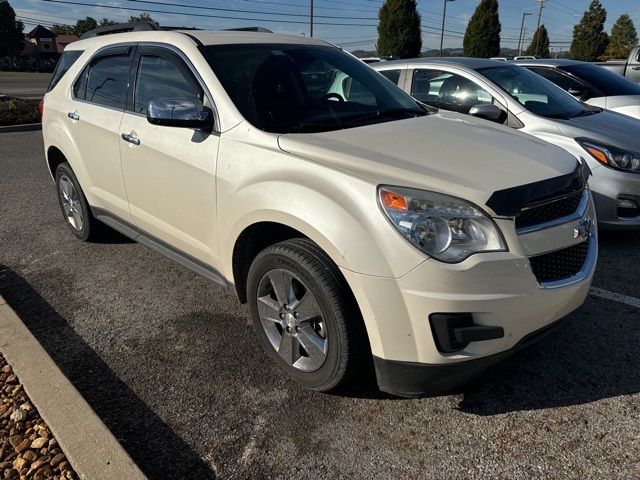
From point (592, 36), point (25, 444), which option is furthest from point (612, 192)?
point (592, 36)

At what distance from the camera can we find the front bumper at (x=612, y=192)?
439cm

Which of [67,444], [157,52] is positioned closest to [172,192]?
[157,52]

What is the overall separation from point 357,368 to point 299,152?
3.53 ft

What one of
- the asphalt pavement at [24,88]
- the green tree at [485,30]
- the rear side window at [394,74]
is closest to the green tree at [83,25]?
the asphalt pavement at [24,88]

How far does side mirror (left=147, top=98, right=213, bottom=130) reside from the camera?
288 cm

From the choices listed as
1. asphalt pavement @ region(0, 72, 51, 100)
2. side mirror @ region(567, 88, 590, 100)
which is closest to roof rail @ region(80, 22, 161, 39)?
side mirror @ region(567, 88, 590, 100)

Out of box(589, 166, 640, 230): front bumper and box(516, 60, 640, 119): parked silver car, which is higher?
box(516, 60, 640, 119): parked silver car

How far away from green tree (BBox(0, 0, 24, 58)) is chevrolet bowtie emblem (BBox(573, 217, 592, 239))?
Result: 280 ft

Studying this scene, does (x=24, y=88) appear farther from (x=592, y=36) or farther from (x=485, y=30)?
(x=592, y=36)

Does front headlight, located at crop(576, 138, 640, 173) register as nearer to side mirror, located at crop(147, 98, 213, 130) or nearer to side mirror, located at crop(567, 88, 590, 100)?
side mirror, located at crop(567, 88, 590, 100)

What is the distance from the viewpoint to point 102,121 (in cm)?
390

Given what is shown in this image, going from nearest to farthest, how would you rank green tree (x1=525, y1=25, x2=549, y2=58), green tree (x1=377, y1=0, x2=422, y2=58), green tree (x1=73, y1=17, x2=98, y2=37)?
green tree (x1=377, y1=0, x2=422, y2=58), green tree (x1=525, y1=25, x2=549, y2=58), green tree (x1=73, y1=17, x2=98, y2=37)

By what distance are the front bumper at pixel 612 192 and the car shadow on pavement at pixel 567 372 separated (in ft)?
4.61

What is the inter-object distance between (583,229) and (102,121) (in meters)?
3.30
